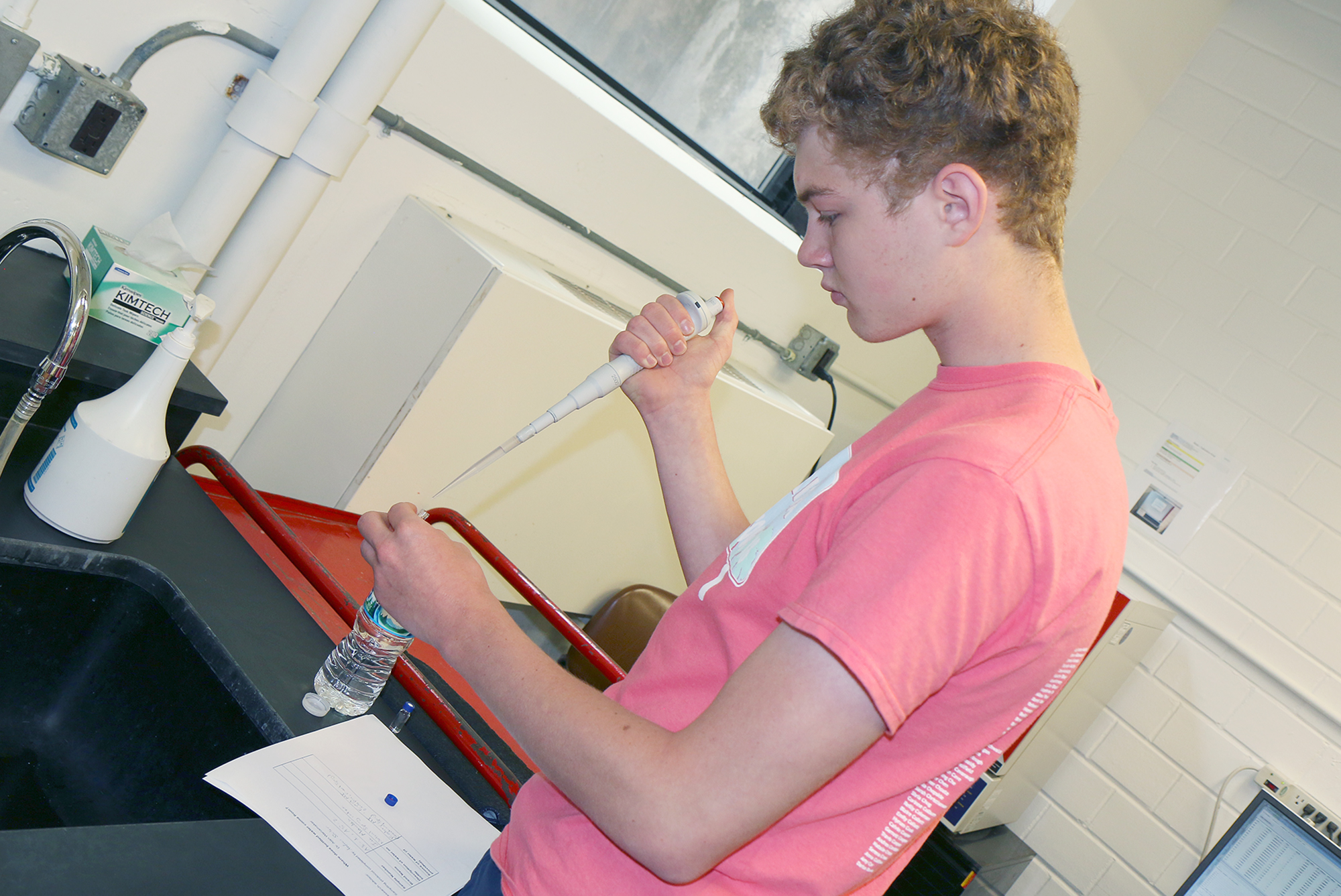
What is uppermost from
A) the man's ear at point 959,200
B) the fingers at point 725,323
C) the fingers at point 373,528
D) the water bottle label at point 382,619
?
the man's ear at point 959,200

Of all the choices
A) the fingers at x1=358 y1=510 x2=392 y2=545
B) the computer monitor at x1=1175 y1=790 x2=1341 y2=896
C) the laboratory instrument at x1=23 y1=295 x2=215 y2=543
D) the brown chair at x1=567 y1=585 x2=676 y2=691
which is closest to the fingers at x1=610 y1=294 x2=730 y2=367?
the fingers at x1=358 y1=510 x2=392 y2=545

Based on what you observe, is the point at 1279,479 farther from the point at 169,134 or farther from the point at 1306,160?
the point at 169,134

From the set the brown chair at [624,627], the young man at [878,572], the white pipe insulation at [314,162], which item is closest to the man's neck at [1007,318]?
the young man at [878,572]

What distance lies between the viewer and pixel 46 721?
935mm

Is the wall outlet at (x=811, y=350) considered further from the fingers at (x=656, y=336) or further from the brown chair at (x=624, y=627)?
the fingers at (x=656, y=336)

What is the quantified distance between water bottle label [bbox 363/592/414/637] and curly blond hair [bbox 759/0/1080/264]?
1.88ft

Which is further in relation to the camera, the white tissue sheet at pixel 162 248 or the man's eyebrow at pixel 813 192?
the white tissue sheet at pixel 162 248

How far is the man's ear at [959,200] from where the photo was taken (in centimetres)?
69

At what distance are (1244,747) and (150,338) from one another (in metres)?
3.22

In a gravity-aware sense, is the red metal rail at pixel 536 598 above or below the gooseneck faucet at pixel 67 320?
below

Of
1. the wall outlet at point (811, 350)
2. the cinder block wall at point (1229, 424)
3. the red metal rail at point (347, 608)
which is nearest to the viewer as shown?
the red metal rail at point (347, 608)

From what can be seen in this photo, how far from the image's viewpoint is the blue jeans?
73cm

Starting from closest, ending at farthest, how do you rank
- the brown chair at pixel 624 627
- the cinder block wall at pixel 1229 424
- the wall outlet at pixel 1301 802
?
the brown chair at pixel 624 627
the wall outlet at pixel 1301 802
the cinder block wall at pixel 1229 424

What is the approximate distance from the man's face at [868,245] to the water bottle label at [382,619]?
0.50m
